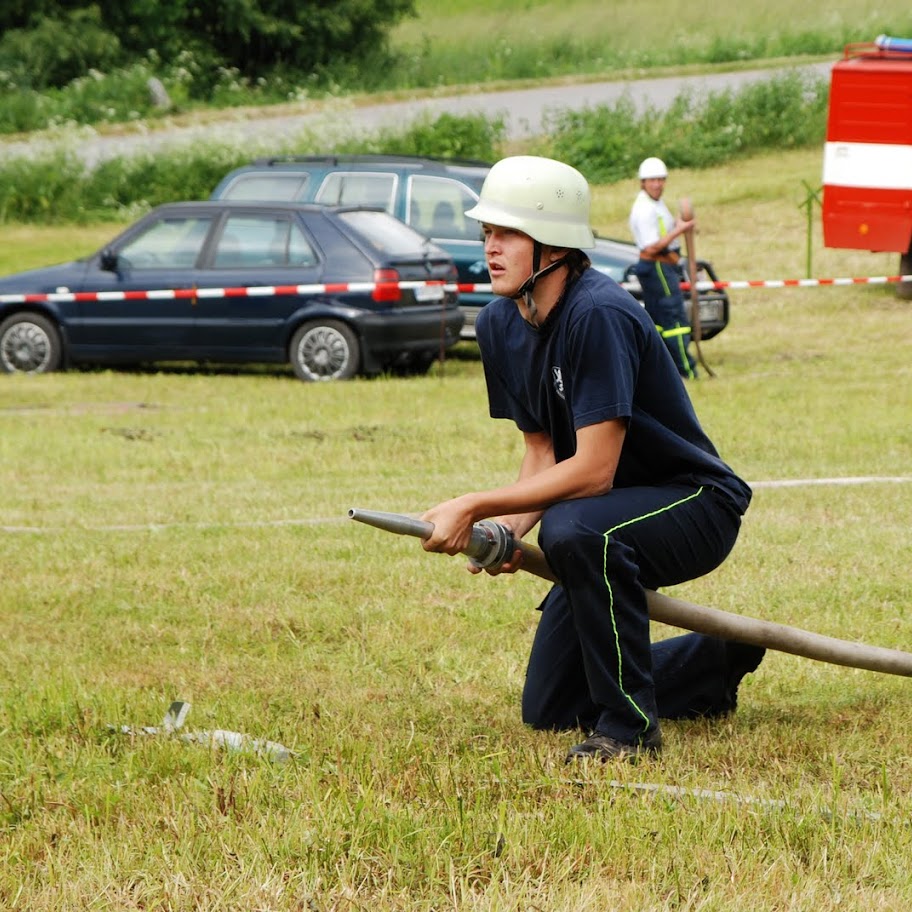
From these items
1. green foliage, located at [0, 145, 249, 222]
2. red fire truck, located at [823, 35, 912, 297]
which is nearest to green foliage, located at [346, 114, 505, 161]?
green foliage, located at [0, 145, 249, 222]

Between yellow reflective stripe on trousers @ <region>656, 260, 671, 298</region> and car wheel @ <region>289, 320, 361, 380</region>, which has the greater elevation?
yellow reflective stripe on trousers @ <region>656, 260, 671, 298</region>

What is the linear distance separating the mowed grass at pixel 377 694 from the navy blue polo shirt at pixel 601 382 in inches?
31.0

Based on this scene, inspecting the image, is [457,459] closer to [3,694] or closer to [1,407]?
[1,407]

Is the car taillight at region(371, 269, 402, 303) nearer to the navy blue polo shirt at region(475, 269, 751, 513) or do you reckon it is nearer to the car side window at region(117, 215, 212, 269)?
the car side window at region(117, 215, 212, 269)

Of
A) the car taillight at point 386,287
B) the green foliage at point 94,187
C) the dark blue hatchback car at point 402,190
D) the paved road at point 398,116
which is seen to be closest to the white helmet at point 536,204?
the car taillight at point 386,287

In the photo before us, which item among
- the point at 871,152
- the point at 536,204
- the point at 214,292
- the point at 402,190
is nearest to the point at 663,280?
the point at 402,190

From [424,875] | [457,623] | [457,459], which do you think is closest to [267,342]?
[457,459]

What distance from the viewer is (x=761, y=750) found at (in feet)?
14.9

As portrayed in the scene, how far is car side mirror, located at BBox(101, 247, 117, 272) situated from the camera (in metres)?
15.5

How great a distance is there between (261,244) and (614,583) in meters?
11.3

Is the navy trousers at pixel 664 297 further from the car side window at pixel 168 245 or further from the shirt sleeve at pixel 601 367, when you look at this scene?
the shirt sleeve at pixel 601 367

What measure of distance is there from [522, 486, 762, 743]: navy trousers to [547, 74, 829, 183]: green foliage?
79.4 ft

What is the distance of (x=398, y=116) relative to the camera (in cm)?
3362

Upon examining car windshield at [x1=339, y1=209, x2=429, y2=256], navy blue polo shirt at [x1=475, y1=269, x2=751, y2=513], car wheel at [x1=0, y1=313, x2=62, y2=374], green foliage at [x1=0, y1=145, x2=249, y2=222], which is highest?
navy blue polo shirt at [x1=475, y1=269, x2=751, y2=513]
